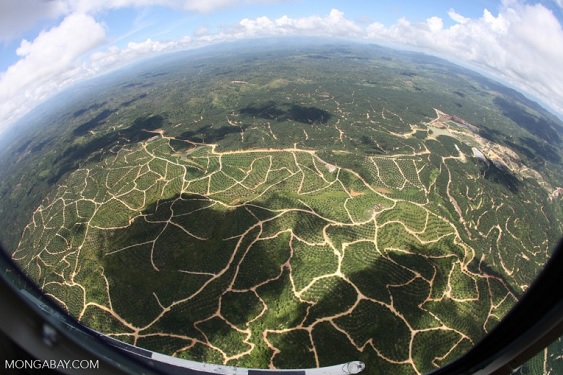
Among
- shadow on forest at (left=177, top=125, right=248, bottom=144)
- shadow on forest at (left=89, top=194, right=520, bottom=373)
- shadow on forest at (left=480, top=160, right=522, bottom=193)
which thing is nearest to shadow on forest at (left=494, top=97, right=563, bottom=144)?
shadow on forest at (left=480, top=160, right=522, bottom=193)

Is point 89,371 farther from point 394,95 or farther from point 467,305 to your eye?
point 394,95

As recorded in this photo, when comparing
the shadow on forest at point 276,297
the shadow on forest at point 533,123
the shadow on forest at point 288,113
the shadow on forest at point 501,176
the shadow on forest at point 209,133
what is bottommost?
the shadow on forest at point 276,297

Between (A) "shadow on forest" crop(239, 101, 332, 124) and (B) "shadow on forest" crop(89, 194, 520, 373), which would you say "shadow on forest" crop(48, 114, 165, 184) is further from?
(B) "shadow on forest" crop(89, 194, 520, 373)

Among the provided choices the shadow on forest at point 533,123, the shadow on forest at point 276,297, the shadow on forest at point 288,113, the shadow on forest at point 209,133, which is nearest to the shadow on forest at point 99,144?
the shadow on forest at point 209,133

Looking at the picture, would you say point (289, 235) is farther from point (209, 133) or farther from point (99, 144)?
point (99, 144)

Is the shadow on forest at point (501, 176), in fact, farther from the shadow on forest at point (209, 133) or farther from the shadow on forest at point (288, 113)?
the shadow on forest at point (209, 133)

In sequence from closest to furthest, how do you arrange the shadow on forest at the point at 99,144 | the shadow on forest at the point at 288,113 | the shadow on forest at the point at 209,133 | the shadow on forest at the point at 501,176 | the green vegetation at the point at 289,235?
the green vegetation at the point at 289,235 < the shadow on forest at the point at 501,176 < the shadow on forest at the point at 99,144 < the shadow on forest at the point at 209,133 < the shadow on forest at the point at 288,113

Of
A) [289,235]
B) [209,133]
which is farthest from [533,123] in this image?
[289,235]
